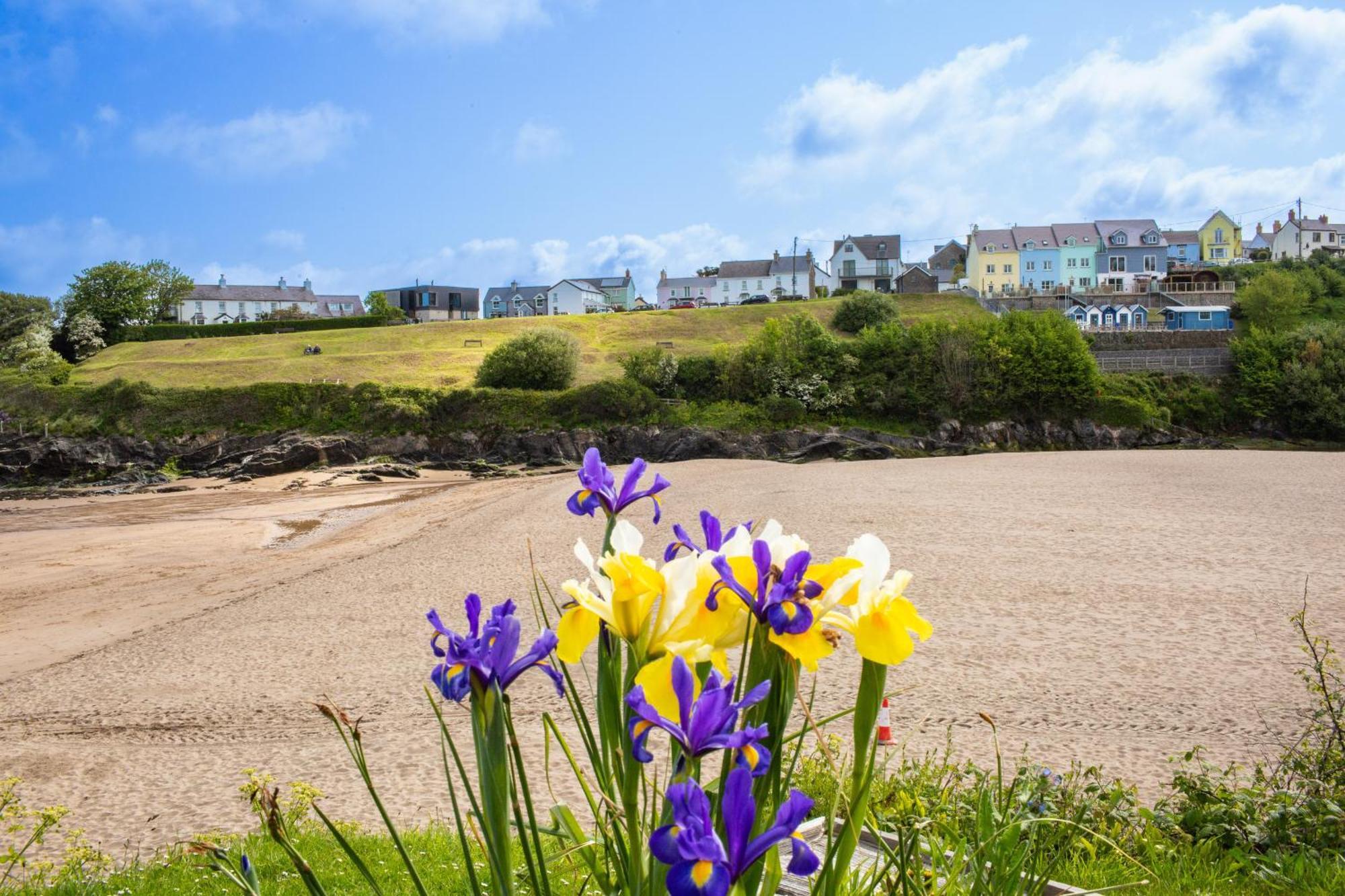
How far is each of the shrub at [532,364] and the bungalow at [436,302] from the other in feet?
162

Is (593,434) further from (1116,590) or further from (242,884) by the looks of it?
(242,884)

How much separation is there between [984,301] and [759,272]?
85.0ft

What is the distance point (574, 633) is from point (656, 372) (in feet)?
136

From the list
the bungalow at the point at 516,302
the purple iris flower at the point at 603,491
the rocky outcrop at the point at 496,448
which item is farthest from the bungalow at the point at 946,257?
the purple iris flower at the point at 603,491

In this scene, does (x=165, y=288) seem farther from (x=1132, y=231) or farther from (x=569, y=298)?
(x=1132, y=231)

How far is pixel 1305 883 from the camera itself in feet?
14.6

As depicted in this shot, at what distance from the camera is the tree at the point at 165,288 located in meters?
70.6

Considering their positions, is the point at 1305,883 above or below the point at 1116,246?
below

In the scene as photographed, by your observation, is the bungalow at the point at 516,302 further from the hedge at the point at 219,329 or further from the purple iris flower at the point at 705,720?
the purple iris flower at the point at 705,720

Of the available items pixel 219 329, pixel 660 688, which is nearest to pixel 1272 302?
pixel 219 329

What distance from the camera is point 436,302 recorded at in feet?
307

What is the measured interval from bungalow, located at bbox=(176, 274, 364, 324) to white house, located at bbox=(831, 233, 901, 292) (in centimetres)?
4367

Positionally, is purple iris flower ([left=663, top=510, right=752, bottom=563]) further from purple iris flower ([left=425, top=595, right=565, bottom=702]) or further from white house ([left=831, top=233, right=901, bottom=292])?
white house ([left=831, top=233, right=901, bottom=292])

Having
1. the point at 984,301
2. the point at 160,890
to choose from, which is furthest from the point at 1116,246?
the point at 160,890
